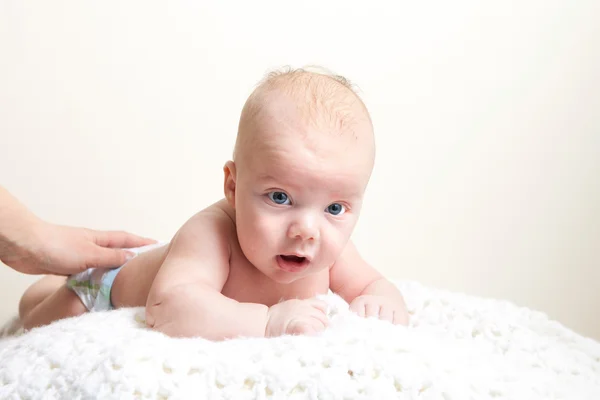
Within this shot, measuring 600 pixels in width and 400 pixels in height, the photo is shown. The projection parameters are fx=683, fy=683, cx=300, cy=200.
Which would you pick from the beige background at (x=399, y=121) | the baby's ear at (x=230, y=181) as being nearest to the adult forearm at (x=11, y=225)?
the baby's ear at (x=230, y=181)

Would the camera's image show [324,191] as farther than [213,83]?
No

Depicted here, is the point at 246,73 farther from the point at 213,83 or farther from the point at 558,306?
the point at 558,306

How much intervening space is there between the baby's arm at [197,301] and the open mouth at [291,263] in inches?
3.6

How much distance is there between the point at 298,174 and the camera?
3.56ft

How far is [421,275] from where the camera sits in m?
2.82

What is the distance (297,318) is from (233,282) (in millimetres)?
256

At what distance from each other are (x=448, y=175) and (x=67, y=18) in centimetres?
154

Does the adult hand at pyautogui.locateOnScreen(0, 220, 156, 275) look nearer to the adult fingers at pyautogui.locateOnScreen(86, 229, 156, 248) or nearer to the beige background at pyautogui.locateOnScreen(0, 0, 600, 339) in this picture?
the adult fingers at pyautogui.locateOnScreen(86, 229, 156, 248)

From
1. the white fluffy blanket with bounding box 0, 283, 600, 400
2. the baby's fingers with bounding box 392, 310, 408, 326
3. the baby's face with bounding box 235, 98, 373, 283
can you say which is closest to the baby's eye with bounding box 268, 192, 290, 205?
the baby's face with bounding box 235, 98, 373, 283

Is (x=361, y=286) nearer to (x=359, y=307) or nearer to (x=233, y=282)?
(x=359, y=307)

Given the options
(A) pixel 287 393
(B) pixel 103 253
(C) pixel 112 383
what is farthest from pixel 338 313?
(B) pixel 103 253

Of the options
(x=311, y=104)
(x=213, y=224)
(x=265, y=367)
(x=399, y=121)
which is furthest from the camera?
(x=399, y=121)

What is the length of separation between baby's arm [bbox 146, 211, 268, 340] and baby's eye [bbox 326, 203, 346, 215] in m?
0.20

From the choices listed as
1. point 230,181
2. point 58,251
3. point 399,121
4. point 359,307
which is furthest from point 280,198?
point 399,121
